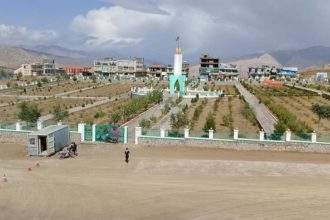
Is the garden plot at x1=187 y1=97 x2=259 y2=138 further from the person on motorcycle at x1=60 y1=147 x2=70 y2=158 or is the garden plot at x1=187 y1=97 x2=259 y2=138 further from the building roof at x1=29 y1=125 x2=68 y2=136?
the building roof at x1=29 y1=125 x2=68 y2=136

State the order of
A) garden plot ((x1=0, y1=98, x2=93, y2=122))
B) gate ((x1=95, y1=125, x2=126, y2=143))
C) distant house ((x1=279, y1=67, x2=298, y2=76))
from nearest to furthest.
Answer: gate ((x1=95, y1=125, x2=126, y2=143))
garden plot ((x1=0, y1=98, x2=93, y2=122))
distant house ((x1=279, y1=67, x2=298, y2=76))

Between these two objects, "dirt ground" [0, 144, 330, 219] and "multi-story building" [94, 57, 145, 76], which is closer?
"dirt ground" [0, 144, 330, 219]

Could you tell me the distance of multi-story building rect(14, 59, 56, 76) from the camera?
15886 centimetres

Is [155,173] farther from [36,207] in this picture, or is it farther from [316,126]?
[316,126]

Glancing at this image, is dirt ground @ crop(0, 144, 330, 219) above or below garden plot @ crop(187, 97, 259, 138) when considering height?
below

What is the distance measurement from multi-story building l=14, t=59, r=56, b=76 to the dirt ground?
452ft

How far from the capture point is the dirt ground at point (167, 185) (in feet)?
54.2

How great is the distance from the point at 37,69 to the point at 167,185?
151m

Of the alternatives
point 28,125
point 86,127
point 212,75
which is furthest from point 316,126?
point 212,75

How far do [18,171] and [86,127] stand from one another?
8.03 m

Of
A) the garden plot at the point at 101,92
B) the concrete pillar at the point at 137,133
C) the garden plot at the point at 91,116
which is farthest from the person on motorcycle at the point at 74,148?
the garden plot at the point at 101,92

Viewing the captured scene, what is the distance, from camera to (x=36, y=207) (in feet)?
55.2

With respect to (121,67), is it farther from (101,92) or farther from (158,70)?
(101,92)

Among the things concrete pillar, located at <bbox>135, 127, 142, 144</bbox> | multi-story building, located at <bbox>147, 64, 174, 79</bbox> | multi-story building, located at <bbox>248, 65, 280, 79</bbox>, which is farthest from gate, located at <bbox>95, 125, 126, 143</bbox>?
multi-story building, located at <bbox>248, 65, 280, 79</bbox>
